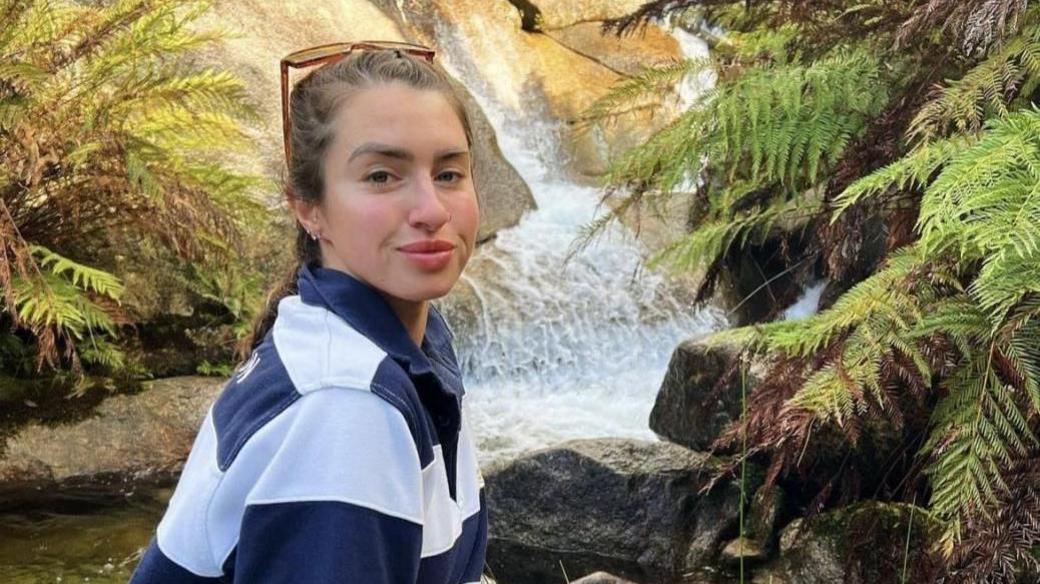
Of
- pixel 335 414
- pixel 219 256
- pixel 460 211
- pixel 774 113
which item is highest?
pixel 460 211

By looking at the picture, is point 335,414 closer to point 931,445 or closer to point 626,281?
point 931,445

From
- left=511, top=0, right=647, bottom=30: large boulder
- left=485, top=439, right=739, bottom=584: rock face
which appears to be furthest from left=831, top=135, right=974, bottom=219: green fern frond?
left=511, top=0, right=647, bottom=30: large boulder

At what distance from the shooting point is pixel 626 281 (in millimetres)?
8055

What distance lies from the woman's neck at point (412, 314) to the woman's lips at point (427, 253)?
0.19ft

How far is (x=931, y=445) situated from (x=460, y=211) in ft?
5.73

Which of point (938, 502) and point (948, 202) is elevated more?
point (948, 202)

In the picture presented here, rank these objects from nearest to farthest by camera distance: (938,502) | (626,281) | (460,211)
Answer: (460,211), (938,502), (626,281)

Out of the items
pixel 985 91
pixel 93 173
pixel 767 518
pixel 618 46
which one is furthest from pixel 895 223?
pixel 618 46

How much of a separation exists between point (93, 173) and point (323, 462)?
15.8 feet

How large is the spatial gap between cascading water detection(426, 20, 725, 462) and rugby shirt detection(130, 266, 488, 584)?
14.9 feet

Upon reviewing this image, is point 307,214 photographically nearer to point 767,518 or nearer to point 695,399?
point 767,518

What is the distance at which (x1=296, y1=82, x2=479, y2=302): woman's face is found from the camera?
1281 mm

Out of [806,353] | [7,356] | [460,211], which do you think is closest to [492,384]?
[7,356]

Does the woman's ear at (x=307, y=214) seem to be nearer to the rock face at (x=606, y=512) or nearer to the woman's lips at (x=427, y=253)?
the woman's lips at (x=427, y=253)
